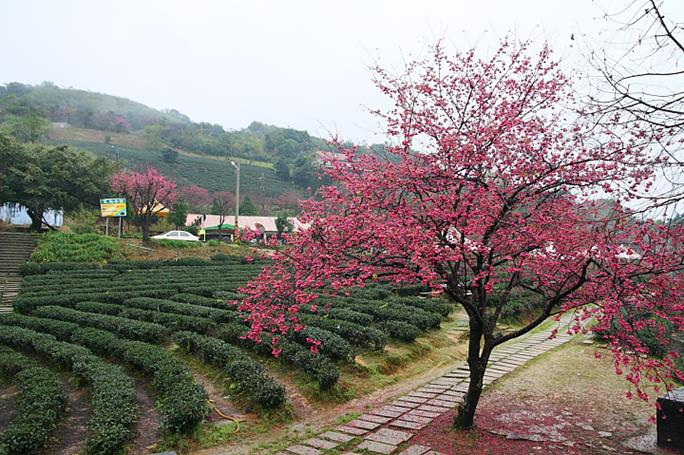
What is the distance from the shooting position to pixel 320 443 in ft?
18.2

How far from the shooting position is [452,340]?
10609 millimetres

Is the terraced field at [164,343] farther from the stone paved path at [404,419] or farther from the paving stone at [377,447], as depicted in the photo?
the paving stone at [377,447]

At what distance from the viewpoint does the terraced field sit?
5.91 metres

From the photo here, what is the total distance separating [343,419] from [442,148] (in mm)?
3595

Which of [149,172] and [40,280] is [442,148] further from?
[149,172]

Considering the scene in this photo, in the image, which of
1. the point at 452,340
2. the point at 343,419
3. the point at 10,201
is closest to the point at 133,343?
the point at 343,419

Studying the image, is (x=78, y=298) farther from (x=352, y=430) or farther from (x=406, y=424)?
(x=406, y=424)

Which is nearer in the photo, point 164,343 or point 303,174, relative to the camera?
point 164,343

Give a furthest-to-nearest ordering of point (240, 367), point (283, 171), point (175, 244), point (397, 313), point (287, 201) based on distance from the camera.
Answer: point (283, 171), point (287, 201), point (175, 244), point (397, 313), point (240, 367)

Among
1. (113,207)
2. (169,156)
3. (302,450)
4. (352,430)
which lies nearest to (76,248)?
(113,207)

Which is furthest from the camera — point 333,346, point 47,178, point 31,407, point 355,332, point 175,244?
point 175,244

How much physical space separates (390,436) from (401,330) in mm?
3979

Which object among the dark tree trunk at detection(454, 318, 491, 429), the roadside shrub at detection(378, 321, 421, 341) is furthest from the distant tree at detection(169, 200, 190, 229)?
the dark tree trunk at detection(454, 318, 491, 429)

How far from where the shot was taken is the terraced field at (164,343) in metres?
5.91
